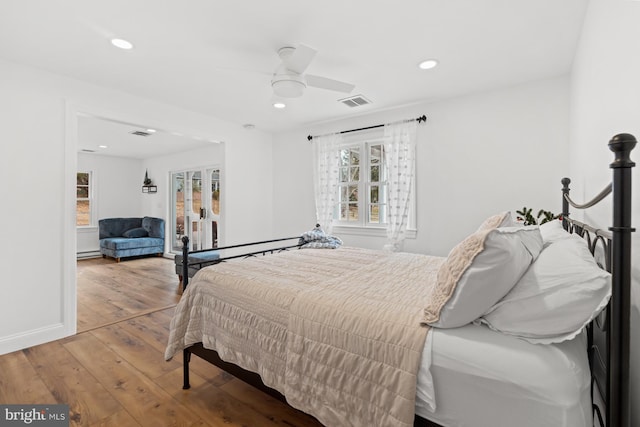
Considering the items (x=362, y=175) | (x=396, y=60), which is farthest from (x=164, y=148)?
(x=396, y=60)

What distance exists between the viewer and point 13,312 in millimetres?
2725

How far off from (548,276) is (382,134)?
3.26 metres

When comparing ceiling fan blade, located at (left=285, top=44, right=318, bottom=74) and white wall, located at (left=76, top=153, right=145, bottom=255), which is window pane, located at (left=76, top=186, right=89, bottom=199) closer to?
white wall, located at (left=76, top=153, right=145, bottom=255)

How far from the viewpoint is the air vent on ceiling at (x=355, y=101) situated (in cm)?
359

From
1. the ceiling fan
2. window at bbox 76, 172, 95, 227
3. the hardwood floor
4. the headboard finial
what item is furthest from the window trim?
window at bbox 76, 172, 95, 227

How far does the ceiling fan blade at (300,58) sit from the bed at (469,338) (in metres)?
1.62

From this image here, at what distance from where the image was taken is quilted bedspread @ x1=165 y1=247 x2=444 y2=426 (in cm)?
125

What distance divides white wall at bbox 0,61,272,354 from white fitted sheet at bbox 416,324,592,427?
136 inches

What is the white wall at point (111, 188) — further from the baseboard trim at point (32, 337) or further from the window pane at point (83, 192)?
the baseboard trim at point (32, 337)

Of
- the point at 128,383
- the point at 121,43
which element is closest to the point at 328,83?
the point at 121,43

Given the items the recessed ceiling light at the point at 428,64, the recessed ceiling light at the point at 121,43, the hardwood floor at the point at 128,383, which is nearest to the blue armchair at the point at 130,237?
the hardwood floor at the point at 128,383

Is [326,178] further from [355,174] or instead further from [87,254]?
[87,254]

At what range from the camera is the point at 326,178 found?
4.53 m

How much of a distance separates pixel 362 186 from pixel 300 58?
2391 mm
